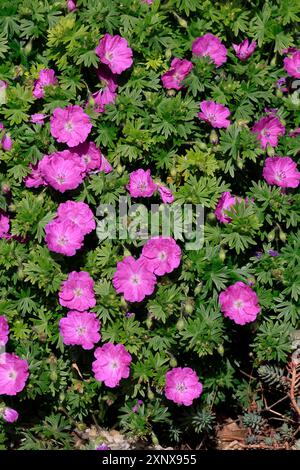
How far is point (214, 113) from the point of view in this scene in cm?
378

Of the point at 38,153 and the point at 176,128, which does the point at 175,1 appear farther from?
the point at 38,153

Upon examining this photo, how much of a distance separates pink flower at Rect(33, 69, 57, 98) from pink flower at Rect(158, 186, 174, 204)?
0.68 meters

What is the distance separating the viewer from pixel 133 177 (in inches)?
146

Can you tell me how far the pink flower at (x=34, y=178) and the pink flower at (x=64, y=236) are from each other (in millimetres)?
230

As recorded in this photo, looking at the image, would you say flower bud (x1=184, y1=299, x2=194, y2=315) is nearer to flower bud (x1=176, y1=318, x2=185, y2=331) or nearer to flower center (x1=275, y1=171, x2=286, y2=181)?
flower bud (x1=176, y1=318, x2=185, y2=331)

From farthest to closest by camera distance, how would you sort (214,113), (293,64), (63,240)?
(293,64)
(214,113)
(63,240)

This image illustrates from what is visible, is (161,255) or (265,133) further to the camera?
(265,133)

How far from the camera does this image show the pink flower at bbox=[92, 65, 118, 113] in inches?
147

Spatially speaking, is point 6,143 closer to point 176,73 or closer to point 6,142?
point 6,142

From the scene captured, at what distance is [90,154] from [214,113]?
1.97 feet

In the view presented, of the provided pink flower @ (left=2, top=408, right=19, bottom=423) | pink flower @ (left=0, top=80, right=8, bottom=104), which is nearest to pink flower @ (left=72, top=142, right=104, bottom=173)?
pink flower @ (left=0, top=80, right=8, bottom=104)

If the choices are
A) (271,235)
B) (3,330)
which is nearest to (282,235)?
(271,235)

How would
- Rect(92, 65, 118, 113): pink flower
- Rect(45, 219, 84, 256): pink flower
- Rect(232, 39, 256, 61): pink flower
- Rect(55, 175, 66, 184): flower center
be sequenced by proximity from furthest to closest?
Rect(232, 39, 256, 61): pink flower < Rect(92, 65, 118, 113): pink flower < Rect(55, 175, 66, 184): flower center < Rect(45, 219, 84, 256): pink flower
